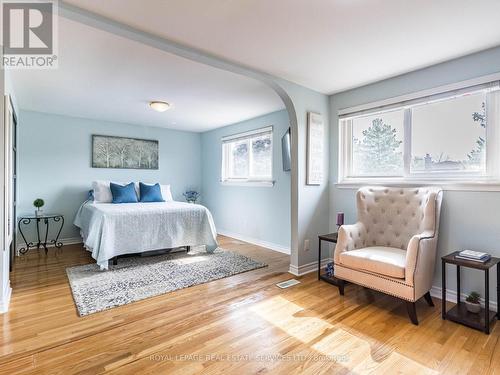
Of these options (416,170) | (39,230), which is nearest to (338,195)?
(416,170)

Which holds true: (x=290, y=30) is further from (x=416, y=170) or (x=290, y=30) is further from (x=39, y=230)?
(x=39, y=230)

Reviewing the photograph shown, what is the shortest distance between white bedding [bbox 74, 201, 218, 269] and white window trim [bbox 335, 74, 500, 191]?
2126mm

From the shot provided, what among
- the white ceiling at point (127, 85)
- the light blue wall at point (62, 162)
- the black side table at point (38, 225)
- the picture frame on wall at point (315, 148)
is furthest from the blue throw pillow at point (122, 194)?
the picture frame on wall at point (315, 148)

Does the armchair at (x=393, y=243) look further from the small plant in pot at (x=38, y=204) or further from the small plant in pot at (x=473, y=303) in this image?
the small plant in pot at (x=38, y=204)

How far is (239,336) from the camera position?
78.3 inches

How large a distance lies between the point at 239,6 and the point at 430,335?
8.73 feet

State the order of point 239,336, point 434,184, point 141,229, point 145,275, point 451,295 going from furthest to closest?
point 141,229
point 145,275
point 434,184
point 451,295
point 239,336

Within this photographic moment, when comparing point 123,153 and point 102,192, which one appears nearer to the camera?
point 102,192

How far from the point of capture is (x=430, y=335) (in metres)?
2.00

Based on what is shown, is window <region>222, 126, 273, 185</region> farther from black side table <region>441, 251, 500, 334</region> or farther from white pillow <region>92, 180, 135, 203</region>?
black side table <region>441, 251, 500, 334</region>

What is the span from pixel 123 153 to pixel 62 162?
1023 mm

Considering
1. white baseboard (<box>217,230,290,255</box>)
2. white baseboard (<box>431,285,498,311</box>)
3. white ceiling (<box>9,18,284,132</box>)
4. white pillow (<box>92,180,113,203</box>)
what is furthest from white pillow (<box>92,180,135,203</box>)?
white baseboard (<box>431,285,498,311</box>)

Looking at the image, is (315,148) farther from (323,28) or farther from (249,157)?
(249,157)

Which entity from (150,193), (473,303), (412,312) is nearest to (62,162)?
(150,193)
